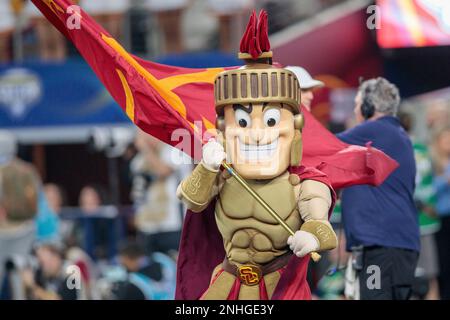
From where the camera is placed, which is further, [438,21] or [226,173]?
[438,21]

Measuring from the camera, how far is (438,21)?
13.2 meters

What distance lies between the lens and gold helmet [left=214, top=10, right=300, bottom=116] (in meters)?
7.98

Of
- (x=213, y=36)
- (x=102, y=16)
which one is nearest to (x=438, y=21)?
(x=213, y=36)

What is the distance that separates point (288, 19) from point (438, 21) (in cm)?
155

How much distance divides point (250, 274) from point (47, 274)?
16.0 feet

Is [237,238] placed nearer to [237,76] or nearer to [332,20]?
[237,76]

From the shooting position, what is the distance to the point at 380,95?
981cm

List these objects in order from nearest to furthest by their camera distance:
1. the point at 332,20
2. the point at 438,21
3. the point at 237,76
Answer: the point at 237,76 → the point at 438,21 → the point at 332,20

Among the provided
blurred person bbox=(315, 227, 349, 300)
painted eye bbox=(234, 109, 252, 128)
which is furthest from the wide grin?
blurred person bbox=(315, 227, 349, 300)

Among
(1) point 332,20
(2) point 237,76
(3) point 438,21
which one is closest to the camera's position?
(2) point 237,76

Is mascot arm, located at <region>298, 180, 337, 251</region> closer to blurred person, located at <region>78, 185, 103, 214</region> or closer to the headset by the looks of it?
the headset

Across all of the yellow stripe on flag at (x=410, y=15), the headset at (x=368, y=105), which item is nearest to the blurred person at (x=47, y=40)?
the yellow stripe on flag at (x=410, y=15)

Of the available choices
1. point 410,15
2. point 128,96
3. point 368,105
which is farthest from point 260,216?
point 410,15

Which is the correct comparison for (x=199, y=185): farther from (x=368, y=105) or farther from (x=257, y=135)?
(x=368, y=105)
